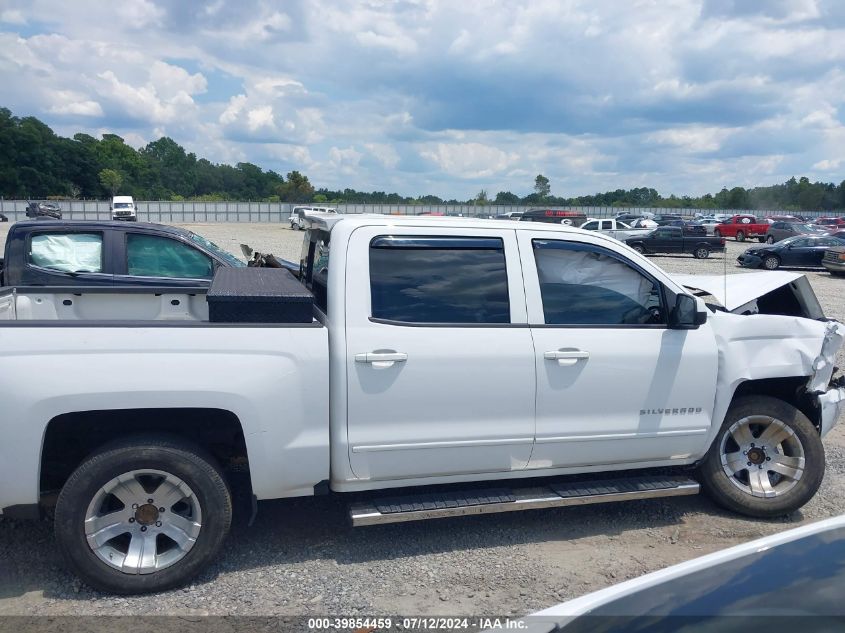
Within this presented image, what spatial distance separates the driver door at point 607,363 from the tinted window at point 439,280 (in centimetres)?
20

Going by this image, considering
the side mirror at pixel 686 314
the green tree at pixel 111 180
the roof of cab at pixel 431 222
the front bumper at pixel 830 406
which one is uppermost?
the green tree at pixel 111 180

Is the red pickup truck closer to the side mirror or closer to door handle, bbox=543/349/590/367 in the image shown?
the side mirror

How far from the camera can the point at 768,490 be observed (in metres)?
4.93

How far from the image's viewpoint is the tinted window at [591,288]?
4531 millimetres

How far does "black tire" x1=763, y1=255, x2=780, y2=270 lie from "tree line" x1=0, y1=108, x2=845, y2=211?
196 ft

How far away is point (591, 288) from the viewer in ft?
15.2

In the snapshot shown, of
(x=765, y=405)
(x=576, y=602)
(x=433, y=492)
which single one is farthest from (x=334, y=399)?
(x=765, y=405)

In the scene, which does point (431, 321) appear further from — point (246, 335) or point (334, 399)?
point (246, 335)

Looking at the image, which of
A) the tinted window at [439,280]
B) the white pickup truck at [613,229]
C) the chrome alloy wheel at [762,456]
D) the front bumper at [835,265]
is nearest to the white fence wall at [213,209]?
the white pickup truck at [613,229]

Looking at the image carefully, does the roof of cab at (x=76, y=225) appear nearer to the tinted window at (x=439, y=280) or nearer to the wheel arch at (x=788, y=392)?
the tinted window at (x=439, y=280)

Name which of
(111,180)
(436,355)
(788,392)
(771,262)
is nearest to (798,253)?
(771,262)

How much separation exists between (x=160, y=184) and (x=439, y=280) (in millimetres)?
129501

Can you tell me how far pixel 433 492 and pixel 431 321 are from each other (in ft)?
3.56

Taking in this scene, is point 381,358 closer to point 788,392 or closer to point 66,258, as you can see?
point 788,392
